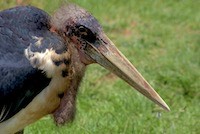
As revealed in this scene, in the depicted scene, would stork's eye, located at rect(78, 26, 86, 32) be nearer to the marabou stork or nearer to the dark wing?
the marabou stork

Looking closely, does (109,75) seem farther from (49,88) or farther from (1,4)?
(49,88)

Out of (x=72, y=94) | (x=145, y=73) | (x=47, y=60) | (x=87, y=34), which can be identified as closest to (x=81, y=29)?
(x=87, y=34)

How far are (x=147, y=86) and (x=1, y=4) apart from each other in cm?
425

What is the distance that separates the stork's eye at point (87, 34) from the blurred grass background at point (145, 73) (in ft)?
0.70

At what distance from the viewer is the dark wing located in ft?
11.5

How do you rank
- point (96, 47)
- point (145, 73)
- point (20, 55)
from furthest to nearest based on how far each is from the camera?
point (145, 73) < point (96, 47) < point (20, 55)

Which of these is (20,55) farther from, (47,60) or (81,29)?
(81,29)

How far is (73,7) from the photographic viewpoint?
3.70 metres

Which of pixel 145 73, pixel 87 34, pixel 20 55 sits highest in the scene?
pixel 87 34

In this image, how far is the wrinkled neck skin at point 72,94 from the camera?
3.66 meters

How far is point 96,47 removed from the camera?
363 cm

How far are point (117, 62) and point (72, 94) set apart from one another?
308 mm

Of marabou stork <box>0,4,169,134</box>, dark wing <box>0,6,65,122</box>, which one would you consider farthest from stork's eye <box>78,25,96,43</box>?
dark wing <box>0,6,65,122</box>

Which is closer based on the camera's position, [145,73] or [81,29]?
[81,29]
